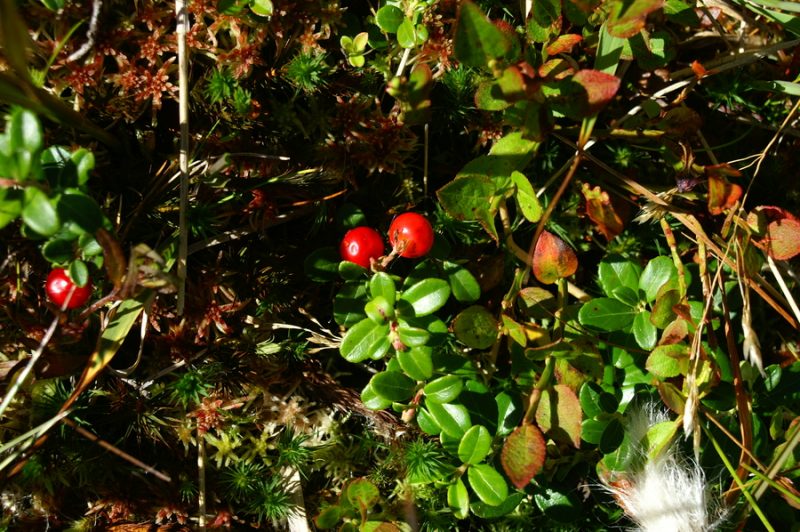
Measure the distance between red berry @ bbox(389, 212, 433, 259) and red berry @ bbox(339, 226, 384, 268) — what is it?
57mm

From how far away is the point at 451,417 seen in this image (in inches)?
83.4

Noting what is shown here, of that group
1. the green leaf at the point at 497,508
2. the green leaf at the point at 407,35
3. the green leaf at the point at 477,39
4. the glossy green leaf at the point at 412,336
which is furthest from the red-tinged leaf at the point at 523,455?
the green leaf at the point at 407,35

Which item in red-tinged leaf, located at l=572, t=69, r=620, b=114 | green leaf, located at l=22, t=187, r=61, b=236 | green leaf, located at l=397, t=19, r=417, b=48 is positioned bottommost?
green leaf, located at l=22, t=187, r=61, b=236

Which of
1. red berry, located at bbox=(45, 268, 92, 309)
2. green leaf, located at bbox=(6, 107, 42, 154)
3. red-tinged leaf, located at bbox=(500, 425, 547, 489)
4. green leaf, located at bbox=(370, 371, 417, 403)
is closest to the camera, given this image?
green leaf, located at bbox=(6, 107, 42, 154)

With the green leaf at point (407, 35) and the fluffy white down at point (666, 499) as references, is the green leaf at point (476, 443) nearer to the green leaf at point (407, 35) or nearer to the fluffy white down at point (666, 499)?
the fluffy white down at point (666, 499)

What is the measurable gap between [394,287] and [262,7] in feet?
2.97

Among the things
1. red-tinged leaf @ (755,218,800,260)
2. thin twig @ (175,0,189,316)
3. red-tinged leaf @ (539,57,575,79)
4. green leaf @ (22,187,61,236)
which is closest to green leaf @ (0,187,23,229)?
green leaf @ (22,187,61,236)

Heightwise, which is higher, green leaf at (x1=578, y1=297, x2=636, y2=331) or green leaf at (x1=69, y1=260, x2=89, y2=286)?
green leaf at (x1=69, y1=260, x2=89, y2=286)

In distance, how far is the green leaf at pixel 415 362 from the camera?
6.53 feet

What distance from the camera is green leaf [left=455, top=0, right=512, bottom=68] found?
1.76 meters

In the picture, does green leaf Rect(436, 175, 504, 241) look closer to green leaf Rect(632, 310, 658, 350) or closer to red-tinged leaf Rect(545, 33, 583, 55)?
red-tinged leaf Rect(545, 33, 583, 55)

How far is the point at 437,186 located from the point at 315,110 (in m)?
0.49

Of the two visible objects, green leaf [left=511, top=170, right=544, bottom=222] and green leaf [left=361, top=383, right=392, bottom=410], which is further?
green leaf [left=361, top=383, right=392, bottom=410]

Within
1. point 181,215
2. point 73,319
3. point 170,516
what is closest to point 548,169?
point 181,215
